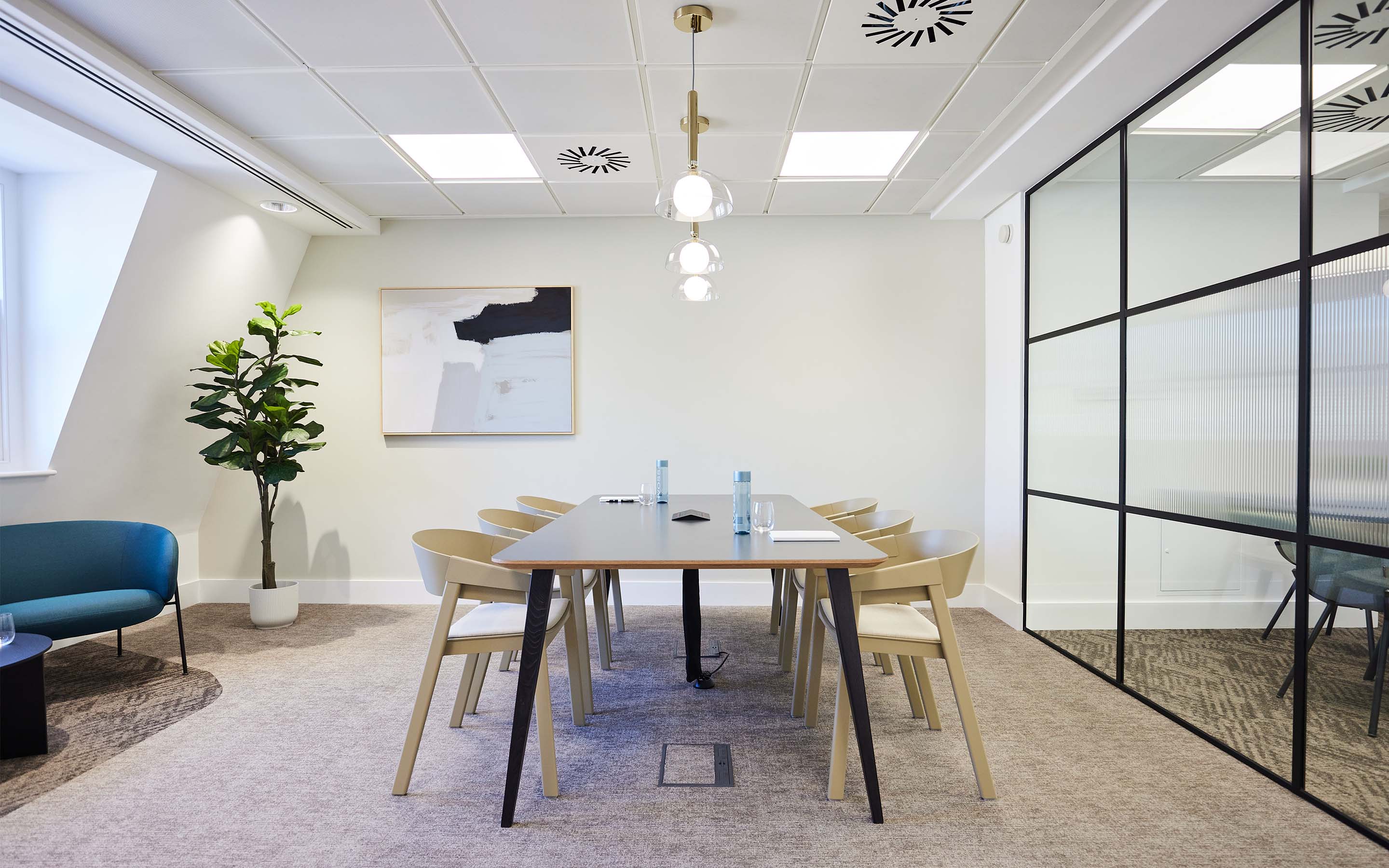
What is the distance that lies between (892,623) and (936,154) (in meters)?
3.02

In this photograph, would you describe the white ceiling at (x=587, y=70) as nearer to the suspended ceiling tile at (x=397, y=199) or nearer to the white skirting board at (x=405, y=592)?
the suspended ceiling tile at (x=397, y=199)

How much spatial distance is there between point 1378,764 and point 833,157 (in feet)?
12.6

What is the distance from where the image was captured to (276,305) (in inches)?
218

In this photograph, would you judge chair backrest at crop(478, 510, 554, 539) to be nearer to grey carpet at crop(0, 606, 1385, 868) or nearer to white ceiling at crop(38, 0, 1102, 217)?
→ grey carpet at crop(0, 606, 1385, 868)

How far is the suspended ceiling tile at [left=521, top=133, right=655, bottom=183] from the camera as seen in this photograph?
4.12m

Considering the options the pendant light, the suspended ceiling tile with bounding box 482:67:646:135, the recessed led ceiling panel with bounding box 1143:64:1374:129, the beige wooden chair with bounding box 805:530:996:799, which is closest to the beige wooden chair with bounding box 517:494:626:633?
the beige wooden chair with bounding box 805:530:996:799

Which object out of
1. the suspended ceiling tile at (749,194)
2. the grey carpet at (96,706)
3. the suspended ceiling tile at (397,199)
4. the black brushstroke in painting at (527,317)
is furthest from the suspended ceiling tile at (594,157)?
the grey carpet at (96,706)

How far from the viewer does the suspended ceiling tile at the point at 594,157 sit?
4.12 m

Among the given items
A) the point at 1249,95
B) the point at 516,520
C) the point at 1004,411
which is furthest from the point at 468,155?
the point at 1004,411

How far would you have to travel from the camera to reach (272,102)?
3611mm

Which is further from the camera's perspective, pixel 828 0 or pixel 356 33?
pixel 356 33

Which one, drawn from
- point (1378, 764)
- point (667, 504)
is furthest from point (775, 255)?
point (1378, 764)

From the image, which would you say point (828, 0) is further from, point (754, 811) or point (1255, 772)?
point (1255, 772)

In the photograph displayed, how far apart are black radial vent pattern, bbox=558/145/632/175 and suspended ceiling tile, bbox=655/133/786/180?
27 centimetres
